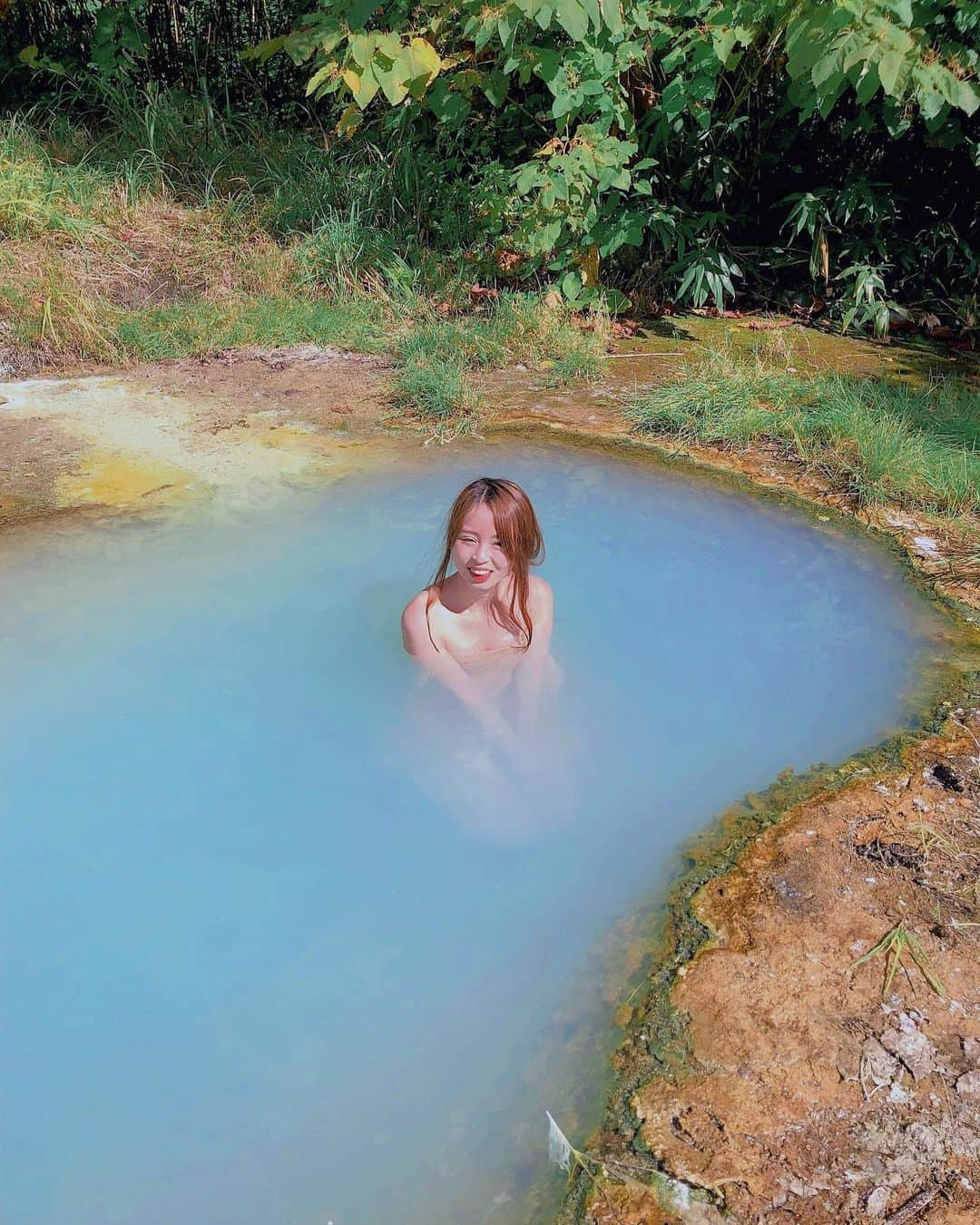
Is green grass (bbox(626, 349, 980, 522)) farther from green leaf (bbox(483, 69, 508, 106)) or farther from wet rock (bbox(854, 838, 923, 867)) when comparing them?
wet rock (bbox(854, 838, 923, 867))

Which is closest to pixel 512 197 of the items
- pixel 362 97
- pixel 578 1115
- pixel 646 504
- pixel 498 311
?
pixel 498 311

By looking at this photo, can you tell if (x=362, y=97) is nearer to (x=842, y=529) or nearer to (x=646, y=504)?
(x=646, y=504)

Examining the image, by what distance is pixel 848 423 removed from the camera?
14.0 feet

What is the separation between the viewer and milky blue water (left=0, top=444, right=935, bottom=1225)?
1977 millimetres

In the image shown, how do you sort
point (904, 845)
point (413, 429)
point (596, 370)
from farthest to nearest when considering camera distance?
1. point (596, 370)
2. point (413, 429)
3. point (904, 845)

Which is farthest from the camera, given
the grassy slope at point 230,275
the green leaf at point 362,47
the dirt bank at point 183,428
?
the grassy slope at point 230,275

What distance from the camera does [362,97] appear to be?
4.78 meters

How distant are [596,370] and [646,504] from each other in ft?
4.04

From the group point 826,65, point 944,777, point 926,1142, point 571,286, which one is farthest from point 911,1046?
point 571,286

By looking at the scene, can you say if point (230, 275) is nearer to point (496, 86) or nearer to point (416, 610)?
point (496, 86)

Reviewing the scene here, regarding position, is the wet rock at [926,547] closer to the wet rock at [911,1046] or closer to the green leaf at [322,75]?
the wet rock at [911,1046]

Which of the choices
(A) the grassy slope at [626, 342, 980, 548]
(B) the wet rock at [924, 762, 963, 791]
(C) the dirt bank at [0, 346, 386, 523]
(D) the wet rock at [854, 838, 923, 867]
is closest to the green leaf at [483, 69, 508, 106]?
(C) the dirt bank at [0, 346, 386, 523]

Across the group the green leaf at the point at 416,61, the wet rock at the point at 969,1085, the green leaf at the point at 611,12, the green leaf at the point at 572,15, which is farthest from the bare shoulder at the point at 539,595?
the green leaf at the point at 416,61

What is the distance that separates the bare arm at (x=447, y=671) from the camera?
10.3 ft
